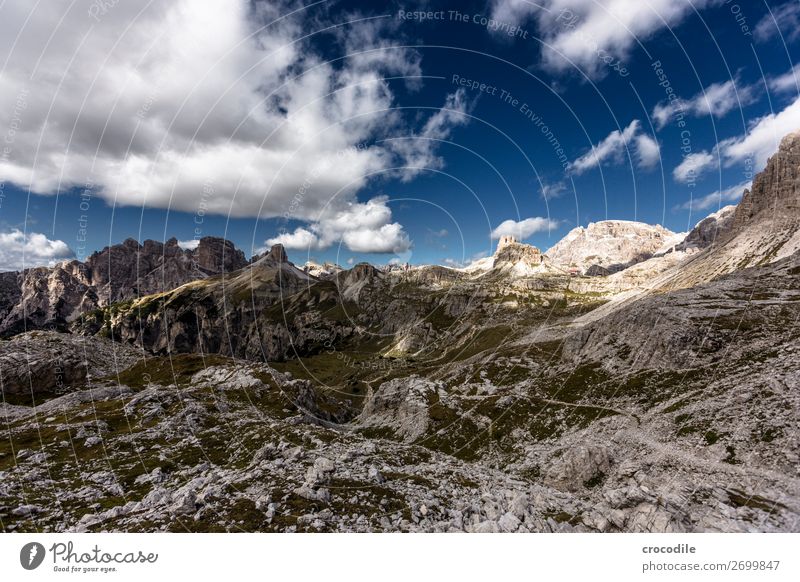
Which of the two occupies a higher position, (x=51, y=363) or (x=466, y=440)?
(x=51, y=363)

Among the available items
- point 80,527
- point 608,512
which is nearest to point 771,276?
point 608,512

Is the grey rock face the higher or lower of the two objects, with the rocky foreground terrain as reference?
higher

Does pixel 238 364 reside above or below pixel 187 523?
above

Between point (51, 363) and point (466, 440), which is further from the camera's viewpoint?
point (51, 363)

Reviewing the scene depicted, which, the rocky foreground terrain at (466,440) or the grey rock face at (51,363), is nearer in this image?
the rocky foreground terrain at (466,440)

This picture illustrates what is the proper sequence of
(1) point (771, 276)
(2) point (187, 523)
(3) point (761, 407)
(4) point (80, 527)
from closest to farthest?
(2) point (187, 523), (4) point (80, 527), (3) point (761, 407), (1) point (771, 276)

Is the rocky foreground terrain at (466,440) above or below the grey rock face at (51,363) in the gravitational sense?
below

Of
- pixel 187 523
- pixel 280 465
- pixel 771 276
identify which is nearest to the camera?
pixel 187 523

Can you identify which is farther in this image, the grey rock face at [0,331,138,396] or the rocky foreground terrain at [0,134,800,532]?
the grey rock face at [0,331,138,396]

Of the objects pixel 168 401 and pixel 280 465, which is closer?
pixel 280 465

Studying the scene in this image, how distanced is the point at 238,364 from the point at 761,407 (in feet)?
298

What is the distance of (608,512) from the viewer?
22.8m
